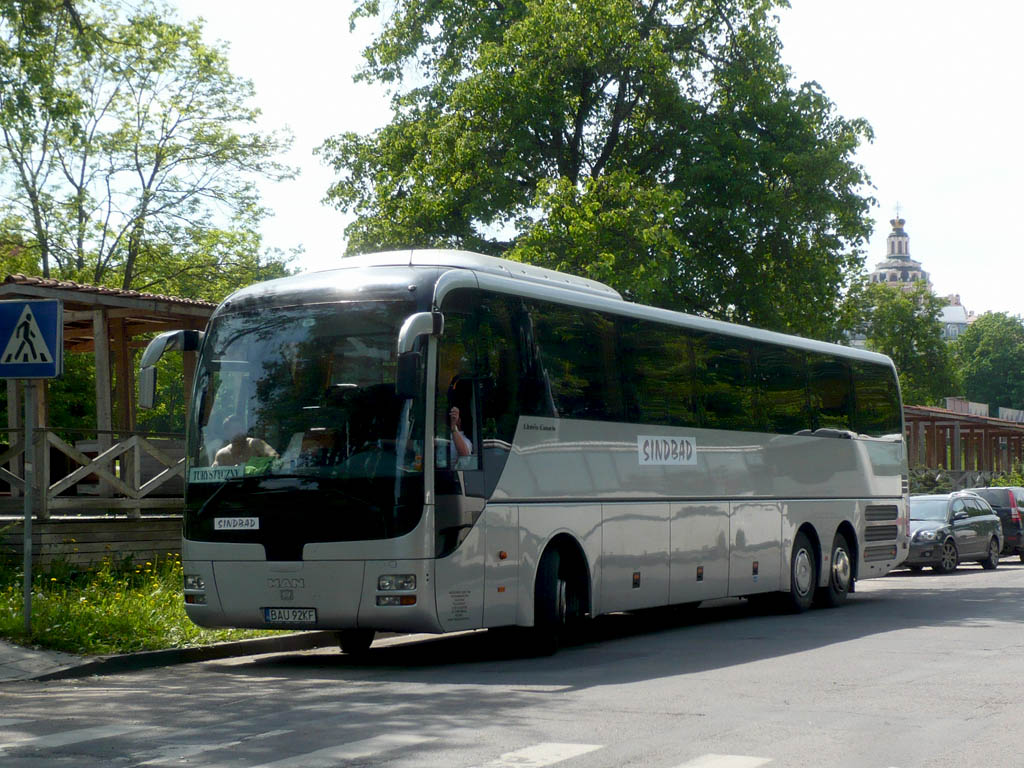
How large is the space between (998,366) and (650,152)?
10798cm

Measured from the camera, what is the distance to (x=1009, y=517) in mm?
34250

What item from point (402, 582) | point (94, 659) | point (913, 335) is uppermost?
point (913, 335)

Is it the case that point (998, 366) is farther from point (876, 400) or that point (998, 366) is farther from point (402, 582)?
point (402, 582)

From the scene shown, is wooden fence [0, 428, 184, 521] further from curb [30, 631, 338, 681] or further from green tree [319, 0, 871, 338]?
green tree [319, 0, 871, 338]

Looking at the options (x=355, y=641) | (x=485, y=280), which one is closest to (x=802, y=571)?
(x=355, y=641)

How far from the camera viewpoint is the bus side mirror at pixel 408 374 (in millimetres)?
11328

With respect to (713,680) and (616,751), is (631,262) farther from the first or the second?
(616,751)

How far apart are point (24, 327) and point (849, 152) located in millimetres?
24195

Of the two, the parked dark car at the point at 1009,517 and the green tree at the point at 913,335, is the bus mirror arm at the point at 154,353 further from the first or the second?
the green tree at the point at 913,335

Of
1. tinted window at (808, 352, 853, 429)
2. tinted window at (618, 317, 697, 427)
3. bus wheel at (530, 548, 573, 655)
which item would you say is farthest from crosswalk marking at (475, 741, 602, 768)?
tinted window at (808, 352, 853, 429)

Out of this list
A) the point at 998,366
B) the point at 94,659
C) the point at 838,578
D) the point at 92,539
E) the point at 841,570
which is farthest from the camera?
the point at 998,366

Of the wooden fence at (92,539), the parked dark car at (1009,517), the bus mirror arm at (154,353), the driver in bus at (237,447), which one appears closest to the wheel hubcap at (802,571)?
the wooden fence at (92,539)

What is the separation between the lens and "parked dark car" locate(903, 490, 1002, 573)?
2866 centimetres

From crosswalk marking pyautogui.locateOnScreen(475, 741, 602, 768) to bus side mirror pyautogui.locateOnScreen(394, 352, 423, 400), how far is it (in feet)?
13.2
